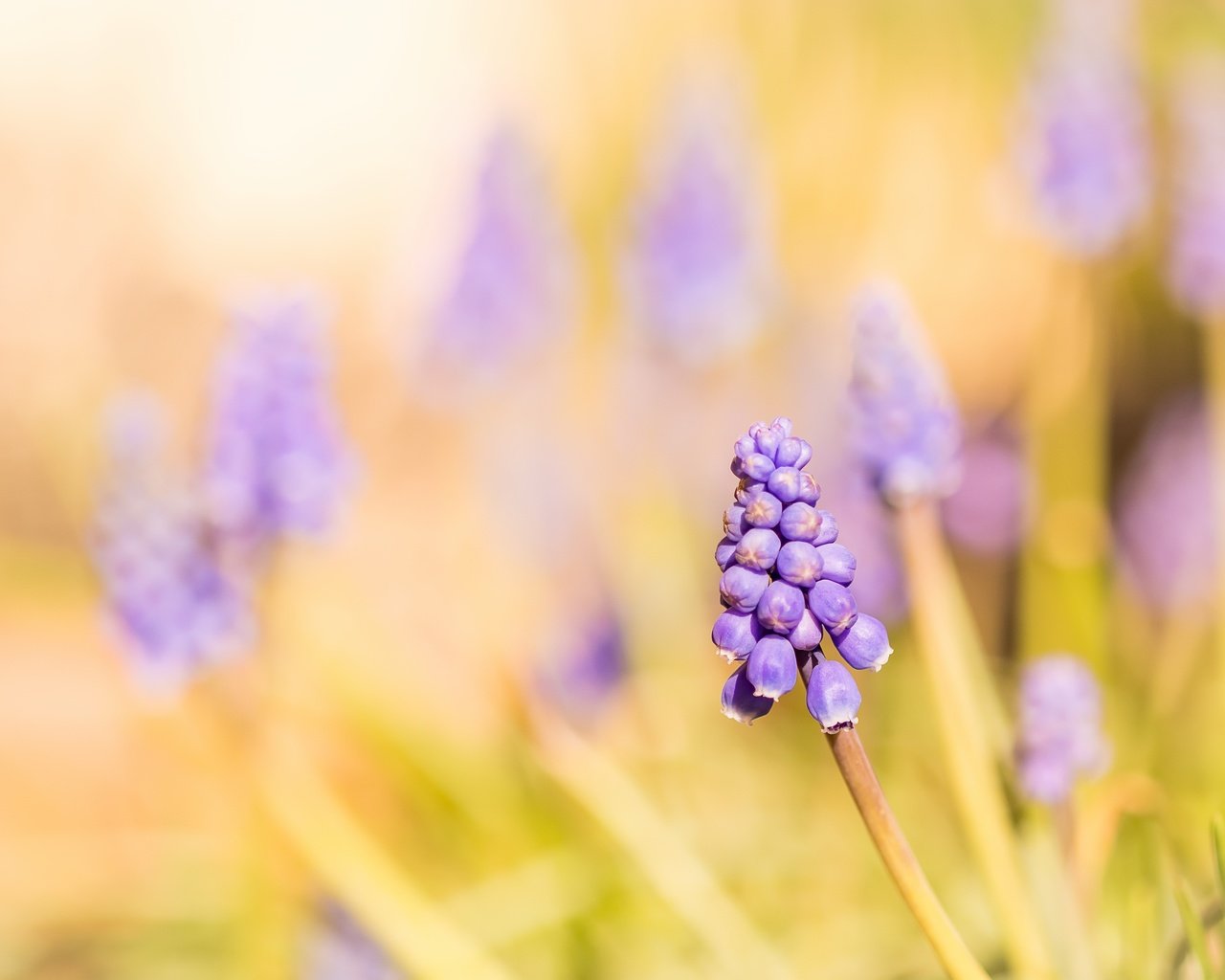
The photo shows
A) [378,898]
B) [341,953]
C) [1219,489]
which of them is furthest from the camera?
[1219,489]

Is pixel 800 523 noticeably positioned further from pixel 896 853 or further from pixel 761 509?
pixel 896 853

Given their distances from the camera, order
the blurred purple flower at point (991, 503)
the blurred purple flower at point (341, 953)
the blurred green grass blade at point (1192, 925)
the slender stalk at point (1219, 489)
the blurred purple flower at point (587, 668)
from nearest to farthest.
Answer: the blurred green grass blade at point (1192, 925), the blurred purple flower at point (341, 953), the slender stalk at point (1219, 489), the blurred purple flower at point (587, 668), the blurred purple flower at point (991, 503)

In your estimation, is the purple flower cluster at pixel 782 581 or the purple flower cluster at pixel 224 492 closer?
the purple flower cluster at pixel 782 581

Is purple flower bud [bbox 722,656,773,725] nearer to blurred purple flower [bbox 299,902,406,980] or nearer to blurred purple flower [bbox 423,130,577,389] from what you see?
blurred purple flower [bbox 299,902,406,980]

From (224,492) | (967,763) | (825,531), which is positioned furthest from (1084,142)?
(825,531)

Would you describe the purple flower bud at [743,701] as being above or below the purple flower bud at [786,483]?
below

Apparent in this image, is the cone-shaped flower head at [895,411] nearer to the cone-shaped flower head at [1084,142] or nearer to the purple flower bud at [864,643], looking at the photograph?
the purple flower bud at [864,643]

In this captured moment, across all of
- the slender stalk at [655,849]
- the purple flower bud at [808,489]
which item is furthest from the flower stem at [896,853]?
the slender stalk at [655,849]
